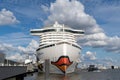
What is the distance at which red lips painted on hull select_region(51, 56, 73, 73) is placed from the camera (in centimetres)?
8154

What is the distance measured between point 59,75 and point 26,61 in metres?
58.3

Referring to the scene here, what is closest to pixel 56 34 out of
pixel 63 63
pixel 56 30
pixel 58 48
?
pixel 56 30

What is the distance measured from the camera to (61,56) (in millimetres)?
83000

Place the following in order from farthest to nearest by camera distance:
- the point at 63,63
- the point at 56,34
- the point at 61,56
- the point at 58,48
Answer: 1. the point at 56,34
2. the point at 58,48
3. the point at 61,56
4. the point at 63,63

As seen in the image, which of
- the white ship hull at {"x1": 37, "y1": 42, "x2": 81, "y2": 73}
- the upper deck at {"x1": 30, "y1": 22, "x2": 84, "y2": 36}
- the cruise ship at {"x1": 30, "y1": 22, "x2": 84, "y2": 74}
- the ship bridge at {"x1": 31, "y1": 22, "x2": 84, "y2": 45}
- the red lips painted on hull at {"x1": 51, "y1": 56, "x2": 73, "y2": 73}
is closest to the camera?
the red lips painted on hull at {"x1": 51, "y1": 56, "x2": 73, "y2": 73}

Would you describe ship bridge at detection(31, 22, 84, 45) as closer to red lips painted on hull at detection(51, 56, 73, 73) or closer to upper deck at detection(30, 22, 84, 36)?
upper deck at detection(30, 22, 84, 36)

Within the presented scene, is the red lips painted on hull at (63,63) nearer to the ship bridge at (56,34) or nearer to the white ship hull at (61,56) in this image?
the white ship hull at (61,56)

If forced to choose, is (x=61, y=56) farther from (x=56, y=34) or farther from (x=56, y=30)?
(x=56, y=30)

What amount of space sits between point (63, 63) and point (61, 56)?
2561 mm

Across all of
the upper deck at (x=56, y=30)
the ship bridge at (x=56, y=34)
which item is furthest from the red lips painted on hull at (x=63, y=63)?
the upper deck at (x=56, y=30)

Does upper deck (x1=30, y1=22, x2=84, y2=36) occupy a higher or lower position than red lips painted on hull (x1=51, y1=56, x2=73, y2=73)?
higher

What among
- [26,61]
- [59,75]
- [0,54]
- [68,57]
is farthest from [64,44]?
[26,61]

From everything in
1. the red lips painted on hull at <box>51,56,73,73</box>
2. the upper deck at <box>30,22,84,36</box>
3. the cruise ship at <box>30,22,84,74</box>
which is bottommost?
the red lips painted on hull at <box>51,56,73,73</box>

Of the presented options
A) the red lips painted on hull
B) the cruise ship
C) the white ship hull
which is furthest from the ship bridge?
the red lips painted on hull
